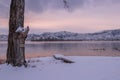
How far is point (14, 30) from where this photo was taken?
37.7ft

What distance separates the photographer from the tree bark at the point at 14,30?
1141 cm

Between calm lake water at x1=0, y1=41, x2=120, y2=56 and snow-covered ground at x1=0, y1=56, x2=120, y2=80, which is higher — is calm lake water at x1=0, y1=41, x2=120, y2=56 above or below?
below

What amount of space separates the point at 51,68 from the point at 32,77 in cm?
168

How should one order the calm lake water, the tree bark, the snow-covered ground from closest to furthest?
the snow-covered ground
the tree bark
the calm lake water

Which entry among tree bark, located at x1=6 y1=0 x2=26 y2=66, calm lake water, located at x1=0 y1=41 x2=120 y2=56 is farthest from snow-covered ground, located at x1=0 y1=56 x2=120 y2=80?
calm lake water, located at x1=0 y1=41 x2=120 y2=56

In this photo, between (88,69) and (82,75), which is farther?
(88,69)

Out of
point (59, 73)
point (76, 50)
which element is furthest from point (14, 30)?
point (76, 50)

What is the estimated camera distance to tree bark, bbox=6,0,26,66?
11414mm

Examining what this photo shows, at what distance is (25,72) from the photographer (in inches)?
396

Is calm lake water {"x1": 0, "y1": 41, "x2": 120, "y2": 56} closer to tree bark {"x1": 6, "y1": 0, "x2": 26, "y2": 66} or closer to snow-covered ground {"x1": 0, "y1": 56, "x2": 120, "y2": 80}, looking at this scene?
snow-covered ground {"x1": 0, "y1": 56, "x2": 120, "y2": 80}

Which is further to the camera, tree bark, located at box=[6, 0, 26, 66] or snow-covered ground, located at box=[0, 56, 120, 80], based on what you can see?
tree bark, located at box=[6, 0, 26, 66]

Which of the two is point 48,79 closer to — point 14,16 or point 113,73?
point 113,73

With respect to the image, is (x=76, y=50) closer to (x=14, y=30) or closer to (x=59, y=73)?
(x=14, y=30)

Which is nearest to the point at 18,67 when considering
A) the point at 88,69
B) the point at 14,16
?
the point at 14,16
